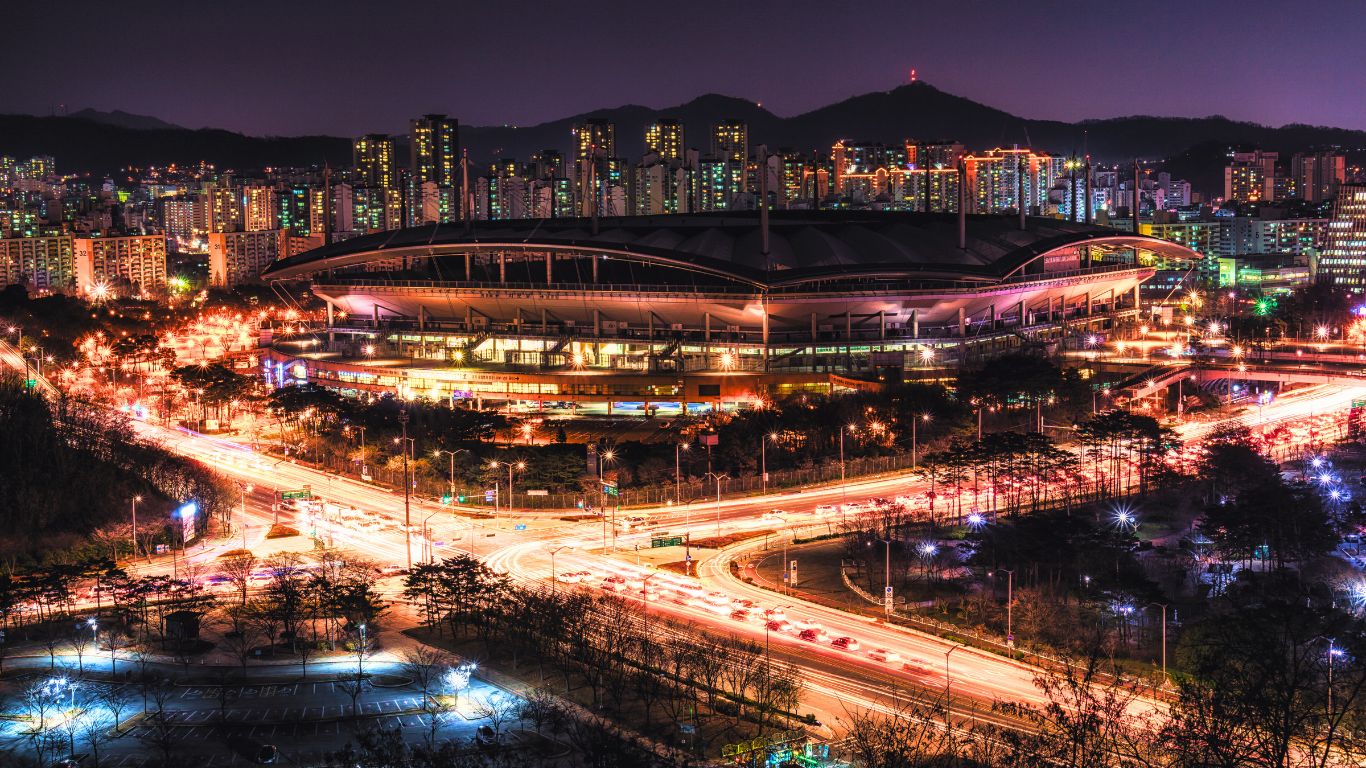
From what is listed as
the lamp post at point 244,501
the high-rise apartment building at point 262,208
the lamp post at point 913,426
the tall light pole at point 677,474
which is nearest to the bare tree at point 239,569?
the lamp post at point 244,501

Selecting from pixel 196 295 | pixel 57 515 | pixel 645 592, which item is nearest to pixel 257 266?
pixel 196 295

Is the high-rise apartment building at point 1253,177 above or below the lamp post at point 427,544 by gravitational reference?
above

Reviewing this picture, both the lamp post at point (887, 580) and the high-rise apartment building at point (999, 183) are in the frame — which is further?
the high-rise apartment building at point (999, 183)

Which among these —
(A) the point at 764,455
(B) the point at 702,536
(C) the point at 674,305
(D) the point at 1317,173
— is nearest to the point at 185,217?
(C) the point at 674,305

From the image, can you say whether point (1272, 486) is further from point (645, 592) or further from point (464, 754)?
point (464, 754)

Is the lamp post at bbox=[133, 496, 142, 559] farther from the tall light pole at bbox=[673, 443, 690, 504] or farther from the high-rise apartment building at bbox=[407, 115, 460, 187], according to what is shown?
the high-rise apartment building at bbox=[407, 115, 460, 187]

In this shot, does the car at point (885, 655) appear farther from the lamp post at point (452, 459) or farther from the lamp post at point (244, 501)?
the lamp post at point (452, 459)
